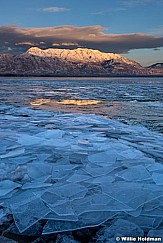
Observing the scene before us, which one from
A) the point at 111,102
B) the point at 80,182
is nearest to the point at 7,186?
the point at 80,182

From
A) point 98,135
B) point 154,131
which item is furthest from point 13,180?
point 154,131

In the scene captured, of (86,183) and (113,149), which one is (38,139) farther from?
(86,183)

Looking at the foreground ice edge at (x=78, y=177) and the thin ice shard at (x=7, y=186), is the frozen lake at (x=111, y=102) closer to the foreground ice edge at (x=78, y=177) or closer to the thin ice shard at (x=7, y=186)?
the foreground ice edge at (x=78, y=177)

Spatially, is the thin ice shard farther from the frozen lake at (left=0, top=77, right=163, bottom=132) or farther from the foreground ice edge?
the frozen lake at (left=0, top=77, right=163, bottom=132)

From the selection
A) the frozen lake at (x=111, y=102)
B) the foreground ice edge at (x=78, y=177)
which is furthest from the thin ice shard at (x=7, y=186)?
the frozen lake at (x=111, y=102)

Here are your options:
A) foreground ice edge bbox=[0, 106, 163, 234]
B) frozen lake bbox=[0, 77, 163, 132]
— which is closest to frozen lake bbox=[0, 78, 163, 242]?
foreground ice edge bbox=[0, 106, 163, 234]

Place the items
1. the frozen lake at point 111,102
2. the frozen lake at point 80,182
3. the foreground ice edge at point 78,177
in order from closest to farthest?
1. the frozen lake at point 80,182
2. the foreground ice edge at point 78,177
3. the frozen lake at point 111,102

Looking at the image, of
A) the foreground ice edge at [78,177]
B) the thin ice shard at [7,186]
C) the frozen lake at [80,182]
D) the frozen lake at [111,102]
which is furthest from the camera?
the frozen lake at [111,102]

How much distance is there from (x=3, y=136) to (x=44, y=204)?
3.02 metres

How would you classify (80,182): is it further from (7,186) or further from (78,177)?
(7,186)

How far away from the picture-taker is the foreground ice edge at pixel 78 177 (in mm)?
2510

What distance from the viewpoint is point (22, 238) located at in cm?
220

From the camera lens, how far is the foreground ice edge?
2.51 metres

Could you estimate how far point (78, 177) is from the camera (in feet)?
10.9
